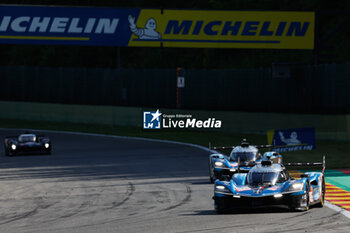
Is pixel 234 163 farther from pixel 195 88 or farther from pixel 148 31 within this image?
pixel 195 88

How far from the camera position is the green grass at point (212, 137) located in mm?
31453

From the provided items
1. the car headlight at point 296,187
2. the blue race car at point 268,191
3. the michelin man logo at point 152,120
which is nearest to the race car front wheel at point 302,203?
the blue race car at point 268,191

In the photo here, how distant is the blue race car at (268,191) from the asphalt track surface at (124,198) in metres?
0.23

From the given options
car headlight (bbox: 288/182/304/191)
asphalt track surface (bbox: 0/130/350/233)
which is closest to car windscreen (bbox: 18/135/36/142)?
asphalt track surface (bbox: 0/130/350/233)

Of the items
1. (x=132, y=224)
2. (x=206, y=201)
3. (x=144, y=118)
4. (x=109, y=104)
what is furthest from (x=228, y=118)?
(x=132, y=224)

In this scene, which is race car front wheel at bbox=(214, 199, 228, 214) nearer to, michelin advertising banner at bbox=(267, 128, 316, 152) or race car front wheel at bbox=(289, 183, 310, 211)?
race car front wheel at bbox=(289, 183, 310, 211)

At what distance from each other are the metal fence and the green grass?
2.33 metres

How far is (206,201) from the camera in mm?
19156

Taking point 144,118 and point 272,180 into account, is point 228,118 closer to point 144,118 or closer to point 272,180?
point 144,118

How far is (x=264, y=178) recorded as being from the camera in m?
17.5

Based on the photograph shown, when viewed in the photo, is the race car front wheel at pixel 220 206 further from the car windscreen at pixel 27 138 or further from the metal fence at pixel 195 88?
the metal fence at pixel 195 88

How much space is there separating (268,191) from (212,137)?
24.6 m

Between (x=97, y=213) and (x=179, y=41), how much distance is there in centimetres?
2380

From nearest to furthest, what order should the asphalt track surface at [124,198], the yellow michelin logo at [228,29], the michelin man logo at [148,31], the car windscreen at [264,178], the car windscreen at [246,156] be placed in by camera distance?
the asphalt track surface at [124,198] < the car windscreen at [264,178] < the car windscreen at [246,156] < the michelin man logo at [148,31] < the yellow michelin logo at [228,29]
